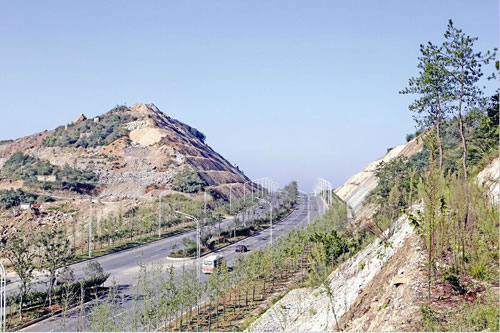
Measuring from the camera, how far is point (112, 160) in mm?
87812

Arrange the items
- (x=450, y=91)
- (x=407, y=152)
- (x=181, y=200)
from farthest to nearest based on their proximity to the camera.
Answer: (x=407, y=152) → (x=181, y=200) → (x=450, y=91)

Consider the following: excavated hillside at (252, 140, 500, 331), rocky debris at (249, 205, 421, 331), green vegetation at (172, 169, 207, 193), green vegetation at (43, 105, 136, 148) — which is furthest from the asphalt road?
green vegetation at (43, 105, 136, 148)

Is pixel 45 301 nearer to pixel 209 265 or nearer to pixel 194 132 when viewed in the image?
pixel 209 265

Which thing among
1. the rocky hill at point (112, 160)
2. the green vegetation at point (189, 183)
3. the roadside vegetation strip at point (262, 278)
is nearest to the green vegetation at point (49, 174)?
the rocky hill at point (112, 160)

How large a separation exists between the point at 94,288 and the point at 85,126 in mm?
84139

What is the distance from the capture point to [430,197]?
10.4 metres

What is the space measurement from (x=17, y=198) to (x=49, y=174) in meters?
15.9

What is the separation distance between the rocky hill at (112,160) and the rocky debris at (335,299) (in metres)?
55.5

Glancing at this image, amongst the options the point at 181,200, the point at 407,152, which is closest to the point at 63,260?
the point at 181,200

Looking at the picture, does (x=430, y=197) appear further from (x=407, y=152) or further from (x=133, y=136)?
(x=133, y=136)

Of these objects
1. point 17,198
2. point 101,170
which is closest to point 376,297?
point 17,198

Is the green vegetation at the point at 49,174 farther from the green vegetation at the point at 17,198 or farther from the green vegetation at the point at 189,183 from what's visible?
the green vegetation at the point at 189,183

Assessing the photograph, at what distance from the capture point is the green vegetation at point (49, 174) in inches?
2857

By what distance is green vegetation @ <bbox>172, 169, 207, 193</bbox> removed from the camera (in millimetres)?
76875
